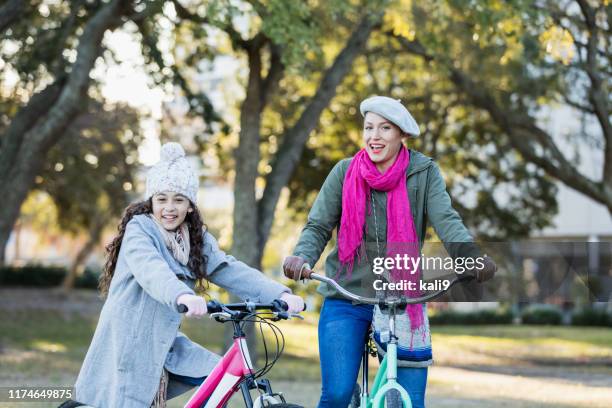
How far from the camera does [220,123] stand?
19.2 m

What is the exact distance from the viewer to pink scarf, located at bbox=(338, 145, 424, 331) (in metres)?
4.88

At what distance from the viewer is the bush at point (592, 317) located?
34781 mm

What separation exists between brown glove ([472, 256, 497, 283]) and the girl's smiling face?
139cm

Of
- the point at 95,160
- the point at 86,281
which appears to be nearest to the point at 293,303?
the point at 95,160

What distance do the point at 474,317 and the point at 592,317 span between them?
4212 millimetres

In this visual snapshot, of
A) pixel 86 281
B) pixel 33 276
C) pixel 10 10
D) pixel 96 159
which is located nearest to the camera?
pixel 10 10

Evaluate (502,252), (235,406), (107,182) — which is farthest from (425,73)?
(502,252)

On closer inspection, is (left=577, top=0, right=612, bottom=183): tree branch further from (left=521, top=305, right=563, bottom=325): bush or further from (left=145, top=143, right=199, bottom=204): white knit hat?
(left=521, top=305, right=563, bottom=325): bush

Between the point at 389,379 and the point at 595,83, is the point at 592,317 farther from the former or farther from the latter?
the point at 389,379

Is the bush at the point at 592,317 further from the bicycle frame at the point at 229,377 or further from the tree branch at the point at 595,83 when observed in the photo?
the bicycle frame at the point at 229,377

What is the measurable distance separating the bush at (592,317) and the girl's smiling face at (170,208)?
31548 millimetres

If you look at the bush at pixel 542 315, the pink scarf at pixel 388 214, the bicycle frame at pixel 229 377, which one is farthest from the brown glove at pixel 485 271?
the bush at pixel 542 315

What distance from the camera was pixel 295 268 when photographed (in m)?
4.82

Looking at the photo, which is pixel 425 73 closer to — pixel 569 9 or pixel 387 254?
pixel 569 9
